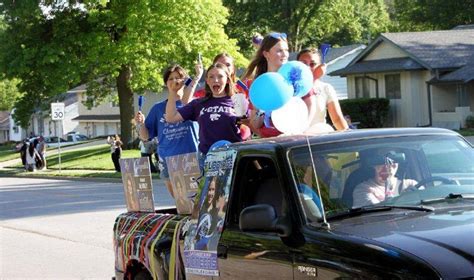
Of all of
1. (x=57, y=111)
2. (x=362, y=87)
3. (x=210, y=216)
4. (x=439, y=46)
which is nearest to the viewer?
(x=210, y=216)

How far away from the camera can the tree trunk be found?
139 feet

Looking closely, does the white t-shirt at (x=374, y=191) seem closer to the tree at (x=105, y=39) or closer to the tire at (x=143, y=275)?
the tire at (x=143, y=275)

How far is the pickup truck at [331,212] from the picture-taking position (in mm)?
3896

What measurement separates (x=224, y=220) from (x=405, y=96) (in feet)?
124

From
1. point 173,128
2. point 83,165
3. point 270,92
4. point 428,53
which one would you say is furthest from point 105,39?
point 270,92

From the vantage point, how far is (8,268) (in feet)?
36.0

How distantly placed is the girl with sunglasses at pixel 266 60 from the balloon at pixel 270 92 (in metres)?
0.57

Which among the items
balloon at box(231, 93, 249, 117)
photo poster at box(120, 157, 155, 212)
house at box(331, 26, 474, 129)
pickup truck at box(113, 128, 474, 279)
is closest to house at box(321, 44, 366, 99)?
house at box(331, 26, 474, 129)

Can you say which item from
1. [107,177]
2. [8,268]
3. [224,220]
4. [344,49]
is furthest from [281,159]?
[344,49]

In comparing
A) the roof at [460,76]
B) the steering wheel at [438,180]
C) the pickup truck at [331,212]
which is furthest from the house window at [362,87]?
the steering wheel at [438,180]

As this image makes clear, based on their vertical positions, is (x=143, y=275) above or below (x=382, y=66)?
below

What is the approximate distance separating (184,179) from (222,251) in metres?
1.58

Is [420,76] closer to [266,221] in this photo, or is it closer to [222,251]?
[222,251]

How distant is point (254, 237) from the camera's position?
4.83 m
